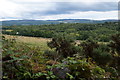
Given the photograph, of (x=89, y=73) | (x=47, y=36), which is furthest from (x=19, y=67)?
(x=47, y=36)

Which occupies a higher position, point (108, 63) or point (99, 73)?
point (99, 73)

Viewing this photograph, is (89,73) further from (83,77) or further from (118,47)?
(118,47)

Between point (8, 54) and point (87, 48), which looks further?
point (87, 48)

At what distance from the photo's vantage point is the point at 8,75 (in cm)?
291

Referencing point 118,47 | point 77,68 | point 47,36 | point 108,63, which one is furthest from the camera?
point 47,36

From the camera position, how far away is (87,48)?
37.2 ft

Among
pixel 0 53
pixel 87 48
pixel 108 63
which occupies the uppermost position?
pixel 0 53

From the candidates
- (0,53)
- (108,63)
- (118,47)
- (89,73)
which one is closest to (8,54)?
(0,53)

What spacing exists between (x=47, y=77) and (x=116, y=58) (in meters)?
8.52

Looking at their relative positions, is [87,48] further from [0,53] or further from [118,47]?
[0,53]

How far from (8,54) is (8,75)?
1.76 ft

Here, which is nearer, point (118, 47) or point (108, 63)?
point (108, 63)

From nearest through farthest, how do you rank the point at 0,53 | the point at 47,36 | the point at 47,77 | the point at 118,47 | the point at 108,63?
the point at 47,77 → the point at 0,53 → the point at 108,63 → the point at 118,47 → the point at 47,36

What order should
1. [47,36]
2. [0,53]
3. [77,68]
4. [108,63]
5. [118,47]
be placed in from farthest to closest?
[47,36] < [118,47] < [108,63] < [0,53] < [77,68]
